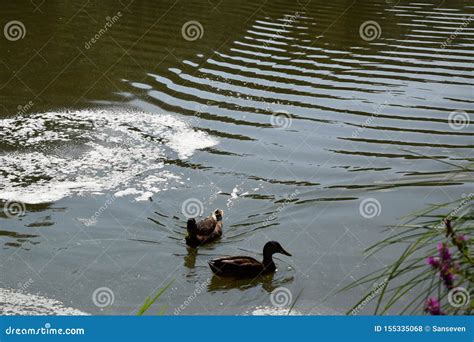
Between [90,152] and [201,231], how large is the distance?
3089mm

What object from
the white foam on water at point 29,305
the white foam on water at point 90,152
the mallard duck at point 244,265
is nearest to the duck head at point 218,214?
the mallard duck at point 244,265

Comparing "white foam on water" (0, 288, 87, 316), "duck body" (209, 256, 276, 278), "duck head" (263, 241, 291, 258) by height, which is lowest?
"white foam on water" (0, 288, 87, 316)

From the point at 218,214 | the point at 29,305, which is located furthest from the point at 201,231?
the point at 29,305

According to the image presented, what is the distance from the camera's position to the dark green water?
8.17 metres

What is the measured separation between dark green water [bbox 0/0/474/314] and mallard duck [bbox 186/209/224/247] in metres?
0.12

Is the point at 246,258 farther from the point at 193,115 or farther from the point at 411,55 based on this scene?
the point at 411,55

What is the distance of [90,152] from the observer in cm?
1109

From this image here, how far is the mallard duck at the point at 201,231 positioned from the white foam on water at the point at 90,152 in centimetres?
124

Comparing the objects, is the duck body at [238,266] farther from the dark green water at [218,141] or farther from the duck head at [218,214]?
the duck head at [218,214]

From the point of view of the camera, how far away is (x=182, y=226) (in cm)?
902

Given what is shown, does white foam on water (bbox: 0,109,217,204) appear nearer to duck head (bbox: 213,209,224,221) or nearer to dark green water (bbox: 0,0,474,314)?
dark green water (bbox: 0,0,474,314)

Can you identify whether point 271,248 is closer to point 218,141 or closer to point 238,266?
point 238,266

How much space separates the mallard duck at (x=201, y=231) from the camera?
8.54 m

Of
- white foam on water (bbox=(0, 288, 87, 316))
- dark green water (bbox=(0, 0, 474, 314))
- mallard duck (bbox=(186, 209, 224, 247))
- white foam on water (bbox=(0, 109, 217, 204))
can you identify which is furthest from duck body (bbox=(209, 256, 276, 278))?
white foam on water (bbox=(0, 109, 217, 204))
